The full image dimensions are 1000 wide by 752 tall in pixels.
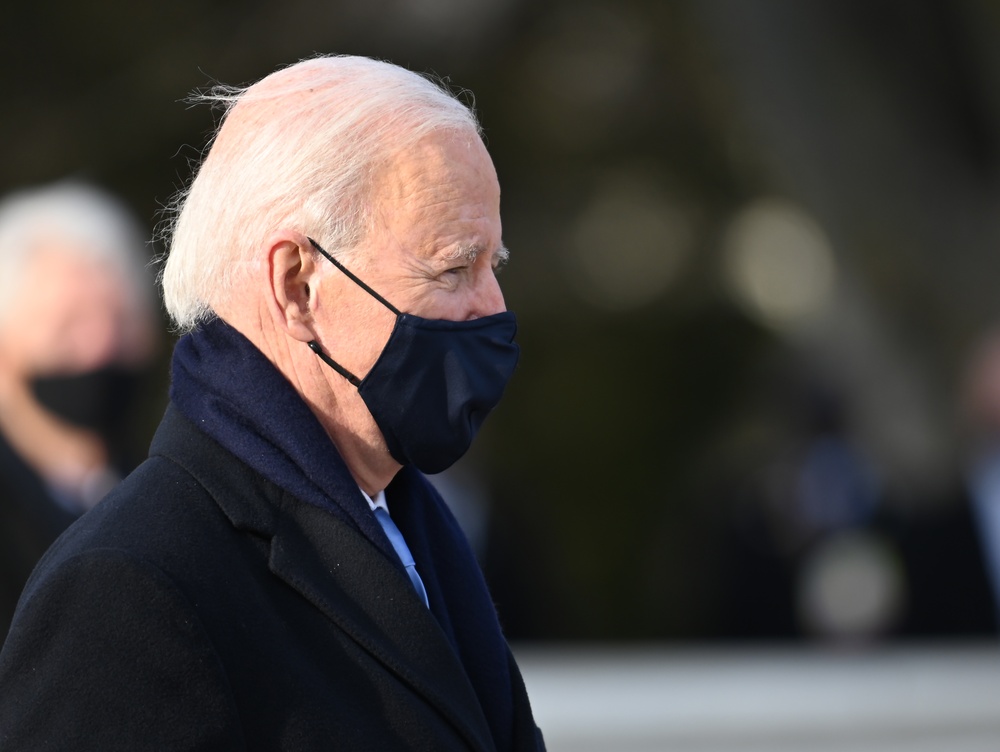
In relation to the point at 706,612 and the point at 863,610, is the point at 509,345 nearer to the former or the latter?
the point at 863,610

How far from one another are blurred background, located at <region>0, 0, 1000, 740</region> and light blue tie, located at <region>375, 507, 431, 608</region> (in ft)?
11.9

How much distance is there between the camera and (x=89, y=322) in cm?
342

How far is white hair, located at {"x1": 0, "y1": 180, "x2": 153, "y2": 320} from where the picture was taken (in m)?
3.46

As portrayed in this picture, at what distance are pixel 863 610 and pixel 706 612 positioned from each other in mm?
965

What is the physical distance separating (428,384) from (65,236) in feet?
5.87

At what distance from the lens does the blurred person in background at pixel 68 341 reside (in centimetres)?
337

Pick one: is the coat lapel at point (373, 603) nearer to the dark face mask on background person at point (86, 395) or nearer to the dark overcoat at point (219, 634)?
the dark overcoat at point (219, 634)

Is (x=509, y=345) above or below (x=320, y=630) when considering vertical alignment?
above

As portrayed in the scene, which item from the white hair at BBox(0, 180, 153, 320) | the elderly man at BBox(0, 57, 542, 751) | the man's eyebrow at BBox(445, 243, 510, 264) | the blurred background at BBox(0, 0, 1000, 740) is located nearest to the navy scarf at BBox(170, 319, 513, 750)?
the elderly man at BBox(0, 57, 542, 751)

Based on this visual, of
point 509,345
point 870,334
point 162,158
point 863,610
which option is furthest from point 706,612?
point 162,158

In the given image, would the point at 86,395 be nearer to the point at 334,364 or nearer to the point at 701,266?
the point at 334,364

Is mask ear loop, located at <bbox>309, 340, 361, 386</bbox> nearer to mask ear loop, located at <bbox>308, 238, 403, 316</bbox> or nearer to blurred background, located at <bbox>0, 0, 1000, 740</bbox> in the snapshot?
mask ear loop, located at <bbox>308, 238, 403, 316</bbox>

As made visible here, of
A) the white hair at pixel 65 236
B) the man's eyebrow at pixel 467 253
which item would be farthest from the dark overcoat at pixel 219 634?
the white hair at pixel 65 236

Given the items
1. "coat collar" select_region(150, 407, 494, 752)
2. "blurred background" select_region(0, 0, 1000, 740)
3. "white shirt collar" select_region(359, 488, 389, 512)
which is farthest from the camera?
"blurred background" select_region(0, 0, 1000, 740)
